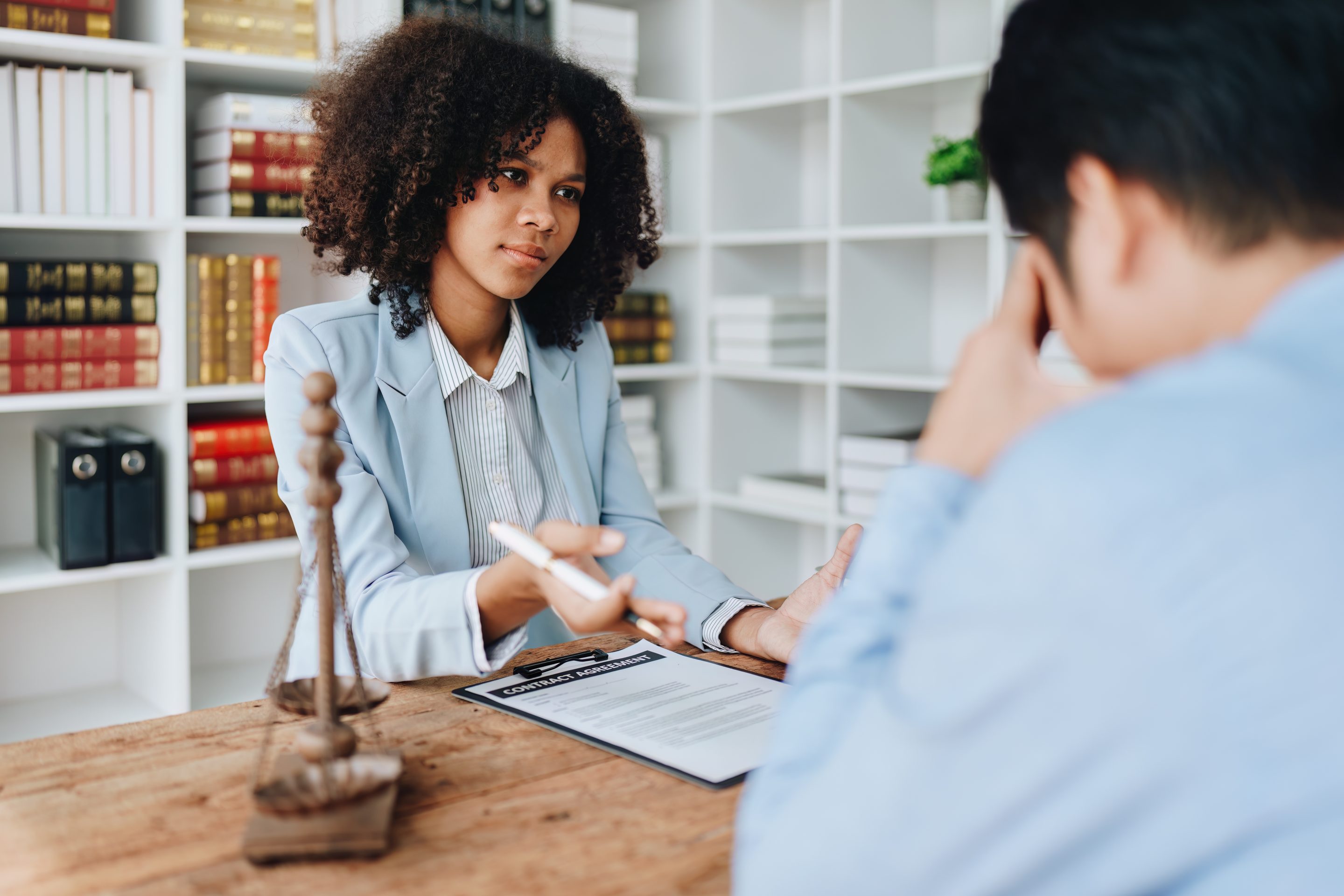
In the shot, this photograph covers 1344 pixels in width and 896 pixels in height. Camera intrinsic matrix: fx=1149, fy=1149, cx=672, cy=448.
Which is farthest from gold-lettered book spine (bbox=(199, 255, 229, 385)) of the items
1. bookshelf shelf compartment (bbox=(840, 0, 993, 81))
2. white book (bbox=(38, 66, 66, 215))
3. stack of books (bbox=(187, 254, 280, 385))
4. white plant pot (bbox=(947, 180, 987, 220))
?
white plant pot (bbox=(947, 180, 987, 220))

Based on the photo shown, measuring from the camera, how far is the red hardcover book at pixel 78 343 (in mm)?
2369

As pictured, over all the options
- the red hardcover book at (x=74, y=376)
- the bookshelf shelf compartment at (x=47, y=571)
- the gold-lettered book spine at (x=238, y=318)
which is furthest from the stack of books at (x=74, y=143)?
the bookshelf shelf compartment at (x=47, y=571)

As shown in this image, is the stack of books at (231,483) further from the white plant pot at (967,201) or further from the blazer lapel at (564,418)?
the white plant pot at (967,201)

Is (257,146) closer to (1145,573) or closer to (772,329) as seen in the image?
(772,329)

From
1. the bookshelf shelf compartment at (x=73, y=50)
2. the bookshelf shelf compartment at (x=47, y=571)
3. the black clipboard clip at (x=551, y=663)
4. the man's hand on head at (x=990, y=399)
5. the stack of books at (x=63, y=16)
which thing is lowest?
the bookshelf shelf compartment at (x=47, y=571)

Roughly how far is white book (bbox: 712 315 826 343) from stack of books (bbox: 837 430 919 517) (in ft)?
1.23

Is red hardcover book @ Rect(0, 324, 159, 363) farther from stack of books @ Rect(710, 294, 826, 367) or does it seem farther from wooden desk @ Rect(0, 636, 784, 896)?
wooden desk @ Rect(0, 636, 784, 896)

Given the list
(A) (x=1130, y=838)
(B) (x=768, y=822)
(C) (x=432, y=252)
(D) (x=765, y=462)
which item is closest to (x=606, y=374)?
(C) (x=432, y=252)

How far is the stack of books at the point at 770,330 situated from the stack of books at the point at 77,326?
1.48 meters

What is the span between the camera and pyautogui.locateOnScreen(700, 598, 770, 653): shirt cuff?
52.8 inches

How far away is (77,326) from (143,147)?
1.35ft

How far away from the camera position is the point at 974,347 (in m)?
0.69

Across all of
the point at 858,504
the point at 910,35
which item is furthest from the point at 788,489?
the point at 910,35

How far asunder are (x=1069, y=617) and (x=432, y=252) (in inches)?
53.7
